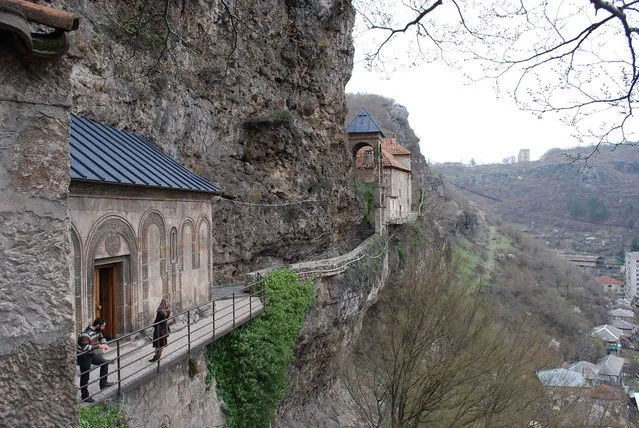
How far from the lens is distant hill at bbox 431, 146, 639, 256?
358ft

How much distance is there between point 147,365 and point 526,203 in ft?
430

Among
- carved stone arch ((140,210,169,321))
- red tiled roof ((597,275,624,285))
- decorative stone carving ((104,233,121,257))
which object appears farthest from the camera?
red tiled roof ((597,275,624,285))

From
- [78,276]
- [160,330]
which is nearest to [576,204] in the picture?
[160,330]

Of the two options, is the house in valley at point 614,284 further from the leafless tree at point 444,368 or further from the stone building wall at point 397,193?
the leafless tree at point 444,368

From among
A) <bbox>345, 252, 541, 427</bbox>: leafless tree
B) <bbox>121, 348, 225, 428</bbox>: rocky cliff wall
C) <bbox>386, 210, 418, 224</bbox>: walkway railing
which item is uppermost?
<bbox>386, 210, 418, 224</bbox>: walkway railing

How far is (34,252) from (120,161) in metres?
7.36

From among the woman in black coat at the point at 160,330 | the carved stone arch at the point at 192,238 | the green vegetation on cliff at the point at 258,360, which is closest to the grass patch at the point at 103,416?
the woman in black coat at the point at 160,330

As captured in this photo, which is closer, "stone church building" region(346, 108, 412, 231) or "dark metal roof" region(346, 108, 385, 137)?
"stone church building" region(346, 108, 412, 231)

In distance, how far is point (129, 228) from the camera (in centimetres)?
936

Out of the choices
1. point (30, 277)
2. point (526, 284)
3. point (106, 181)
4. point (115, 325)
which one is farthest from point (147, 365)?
point (526, 284)

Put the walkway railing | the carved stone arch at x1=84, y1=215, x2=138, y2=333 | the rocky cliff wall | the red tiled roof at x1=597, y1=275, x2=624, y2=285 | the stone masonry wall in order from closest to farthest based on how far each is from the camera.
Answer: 1. the stone masonry wall
2. the rocky cliff wall
3. the carved stone arch at x1=84, y1=215, x2=138, y2=333
4. the walkway railing
5. the red tiled roof at x1=597, y1=275, x2=624, y2=285

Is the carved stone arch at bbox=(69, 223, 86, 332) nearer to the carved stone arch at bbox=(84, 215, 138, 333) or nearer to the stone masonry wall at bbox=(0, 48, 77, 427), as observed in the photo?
the carved stone arch at bbox=(84, 215, 138, 333)

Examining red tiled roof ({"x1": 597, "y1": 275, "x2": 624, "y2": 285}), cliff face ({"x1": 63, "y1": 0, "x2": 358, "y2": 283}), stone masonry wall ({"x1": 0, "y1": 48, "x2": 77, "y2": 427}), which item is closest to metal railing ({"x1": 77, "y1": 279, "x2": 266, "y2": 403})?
stone masonry wall ({"x1": 0, "y1": 48, "x2": 77, "y2": 427})

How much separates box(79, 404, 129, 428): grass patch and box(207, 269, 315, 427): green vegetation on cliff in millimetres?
3705
